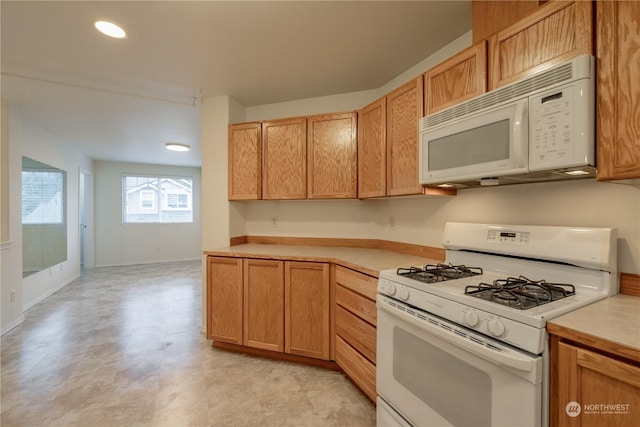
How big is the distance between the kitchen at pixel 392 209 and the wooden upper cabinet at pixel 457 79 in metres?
0.43

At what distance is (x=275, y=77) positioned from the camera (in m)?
2.64

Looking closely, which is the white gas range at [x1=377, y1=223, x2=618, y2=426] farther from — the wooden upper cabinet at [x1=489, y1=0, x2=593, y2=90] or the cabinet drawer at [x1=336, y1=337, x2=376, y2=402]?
the wooden upper cabinet at [x1=489, y1=0, x2=593, y2=90]

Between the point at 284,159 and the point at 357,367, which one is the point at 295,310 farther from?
the point at 284,159

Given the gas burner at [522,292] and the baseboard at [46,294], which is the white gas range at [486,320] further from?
the baseboard at [46,294]

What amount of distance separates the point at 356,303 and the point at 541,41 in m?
1.74

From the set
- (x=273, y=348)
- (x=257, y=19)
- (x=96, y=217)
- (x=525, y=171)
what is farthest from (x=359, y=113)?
(x=96, y=217)

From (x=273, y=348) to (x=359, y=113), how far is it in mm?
2185

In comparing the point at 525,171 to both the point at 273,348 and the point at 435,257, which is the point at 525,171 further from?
the point at 273,348

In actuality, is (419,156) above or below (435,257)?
above

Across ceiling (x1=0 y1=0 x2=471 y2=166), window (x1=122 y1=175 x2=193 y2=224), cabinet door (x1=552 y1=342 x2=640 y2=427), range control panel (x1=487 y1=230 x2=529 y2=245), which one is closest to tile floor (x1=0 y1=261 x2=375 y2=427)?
cabinet door (x1=552 y1=342 x2=640 y2=427)

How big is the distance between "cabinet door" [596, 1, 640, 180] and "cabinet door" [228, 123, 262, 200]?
2475 millimetres

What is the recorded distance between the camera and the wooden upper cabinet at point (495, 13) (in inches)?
57.3

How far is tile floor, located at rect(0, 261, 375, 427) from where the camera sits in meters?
1.82

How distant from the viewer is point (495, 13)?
61.9 inches
